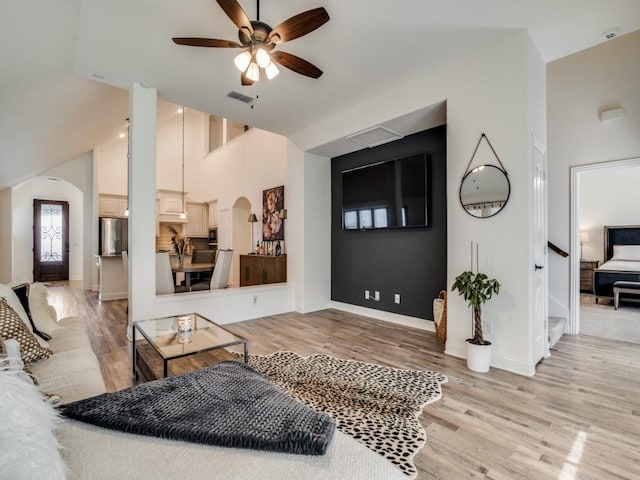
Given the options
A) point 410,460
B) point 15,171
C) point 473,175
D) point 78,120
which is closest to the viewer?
point 410,460

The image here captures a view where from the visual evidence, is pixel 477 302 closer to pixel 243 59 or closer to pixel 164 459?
pixel 164 459

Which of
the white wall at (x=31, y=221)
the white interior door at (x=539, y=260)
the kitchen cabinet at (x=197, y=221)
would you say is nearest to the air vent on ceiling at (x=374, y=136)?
the white interior door at (x=539, y=260)

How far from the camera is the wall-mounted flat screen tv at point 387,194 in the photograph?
383 cm

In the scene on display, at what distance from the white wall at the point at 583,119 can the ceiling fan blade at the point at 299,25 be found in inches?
145

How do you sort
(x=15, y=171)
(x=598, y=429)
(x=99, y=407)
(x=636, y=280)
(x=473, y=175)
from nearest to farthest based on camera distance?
(x=99, y=407) < (x=598, y=429) < (x=473, y=175) < (x=636, y=280) < (x=15, y=171)

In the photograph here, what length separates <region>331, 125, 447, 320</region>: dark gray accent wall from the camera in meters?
3.76

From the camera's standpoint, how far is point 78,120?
4660mm

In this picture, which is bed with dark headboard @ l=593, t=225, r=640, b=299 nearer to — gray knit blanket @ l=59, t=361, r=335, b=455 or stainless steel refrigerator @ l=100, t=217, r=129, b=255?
gray knit blanket @ l=59, t=361, r=335, b=455

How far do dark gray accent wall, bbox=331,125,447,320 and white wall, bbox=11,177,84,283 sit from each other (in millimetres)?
7911

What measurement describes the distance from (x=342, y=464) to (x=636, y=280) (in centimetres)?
672

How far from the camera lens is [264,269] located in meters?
5.49

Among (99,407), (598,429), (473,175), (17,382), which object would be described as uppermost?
(473,175)

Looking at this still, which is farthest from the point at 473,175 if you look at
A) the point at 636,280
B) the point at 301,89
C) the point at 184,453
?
the point at 636,280

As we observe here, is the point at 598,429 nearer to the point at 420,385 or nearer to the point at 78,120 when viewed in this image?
the point at 420,385
